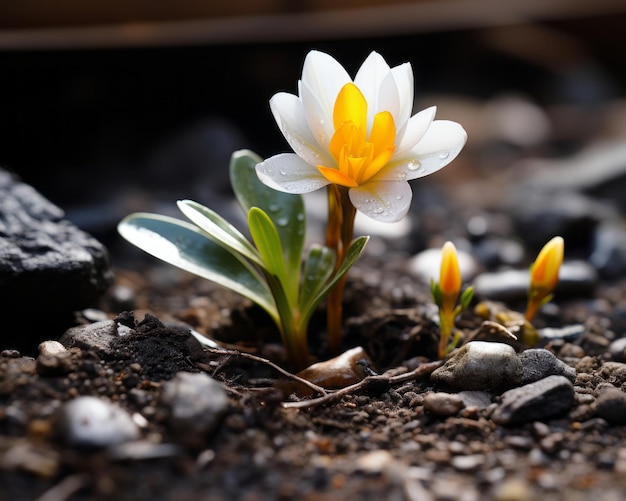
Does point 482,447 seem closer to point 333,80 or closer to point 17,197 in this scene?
point 333,80

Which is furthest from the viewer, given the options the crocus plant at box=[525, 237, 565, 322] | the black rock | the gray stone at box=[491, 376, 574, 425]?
Answer: the crocus plant at box=[525, 237, 565, 322]

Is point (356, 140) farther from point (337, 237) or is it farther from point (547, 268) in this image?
point (547, 268)

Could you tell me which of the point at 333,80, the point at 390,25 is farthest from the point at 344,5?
the point at 333,80

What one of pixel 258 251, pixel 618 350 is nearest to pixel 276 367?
pixel 258 251

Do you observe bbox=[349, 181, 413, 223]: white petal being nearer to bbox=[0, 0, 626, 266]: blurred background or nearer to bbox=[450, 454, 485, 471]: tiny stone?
bbox=[450, 454, 485, 471]: tiny stone

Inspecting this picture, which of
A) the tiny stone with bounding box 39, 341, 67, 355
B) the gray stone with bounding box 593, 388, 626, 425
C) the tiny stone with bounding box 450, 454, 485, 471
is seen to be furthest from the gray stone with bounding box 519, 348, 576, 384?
the tiny stone with bounding box 39, 341, 67, 355

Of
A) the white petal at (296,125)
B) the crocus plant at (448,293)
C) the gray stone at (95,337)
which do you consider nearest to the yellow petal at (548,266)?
the crocus plant at (448,293)
